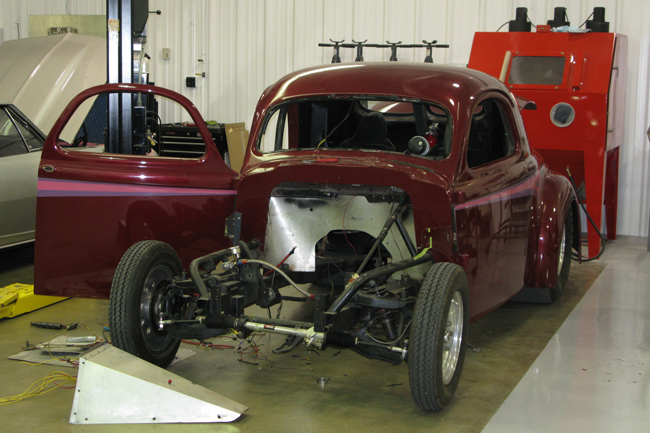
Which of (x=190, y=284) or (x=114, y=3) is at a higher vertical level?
(x=114, y=3)

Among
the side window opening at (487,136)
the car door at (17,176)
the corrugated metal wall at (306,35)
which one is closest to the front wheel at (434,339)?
the side window opening at (487,136)

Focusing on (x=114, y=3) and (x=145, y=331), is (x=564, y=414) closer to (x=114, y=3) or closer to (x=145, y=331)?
(x=145, y=331)

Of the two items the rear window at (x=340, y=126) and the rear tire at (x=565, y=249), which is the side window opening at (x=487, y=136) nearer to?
the rear window at (x=340, y=126)

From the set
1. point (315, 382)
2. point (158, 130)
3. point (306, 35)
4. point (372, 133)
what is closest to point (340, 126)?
point (372, 133)

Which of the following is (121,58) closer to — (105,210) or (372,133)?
(105,210)

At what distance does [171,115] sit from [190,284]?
8.72 meters

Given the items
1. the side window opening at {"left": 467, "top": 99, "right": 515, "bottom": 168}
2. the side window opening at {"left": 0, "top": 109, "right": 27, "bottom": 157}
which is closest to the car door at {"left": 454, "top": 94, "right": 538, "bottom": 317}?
the side window opening at {"left": 467, "top": 99, "right": 515, "bottom": 168}

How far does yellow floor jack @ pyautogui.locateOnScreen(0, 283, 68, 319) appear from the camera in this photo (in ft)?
16.9

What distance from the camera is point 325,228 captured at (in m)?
4.44

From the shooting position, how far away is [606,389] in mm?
3951

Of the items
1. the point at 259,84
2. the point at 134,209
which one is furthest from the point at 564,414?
the point at 259,84

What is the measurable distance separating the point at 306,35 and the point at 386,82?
6896 mm

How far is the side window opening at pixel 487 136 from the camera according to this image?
17.1 feet

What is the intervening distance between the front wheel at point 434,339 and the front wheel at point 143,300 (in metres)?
1.47
